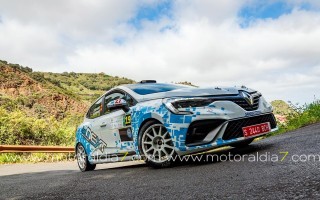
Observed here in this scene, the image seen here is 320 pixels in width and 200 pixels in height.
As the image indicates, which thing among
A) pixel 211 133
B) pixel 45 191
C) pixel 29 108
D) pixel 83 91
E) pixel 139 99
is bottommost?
pixel 45 191

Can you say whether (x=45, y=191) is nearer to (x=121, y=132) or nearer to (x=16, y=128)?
(x=121, y=132)

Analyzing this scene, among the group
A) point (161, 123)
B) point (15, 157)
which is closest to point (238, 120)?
point (161, 123)

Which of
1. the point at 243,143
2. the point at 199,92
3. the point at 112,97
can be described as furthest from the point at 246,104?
the point at 112,97

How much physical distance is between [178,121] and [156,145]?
0.60 m

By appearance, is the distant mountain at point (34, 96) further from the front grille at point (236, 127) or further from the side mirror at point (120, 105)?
the front grille at point (236, 127)

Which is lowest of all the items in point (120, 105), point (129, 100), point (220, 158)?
point (220, 158)

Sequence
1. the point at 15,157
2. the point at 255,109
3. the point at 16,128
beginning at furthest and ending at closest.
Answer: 1. the point at 16,128
2. the point at 15,157
3. the point at 255,109

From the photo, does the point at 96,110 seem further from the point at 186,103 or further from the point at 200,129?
the point at 200,129

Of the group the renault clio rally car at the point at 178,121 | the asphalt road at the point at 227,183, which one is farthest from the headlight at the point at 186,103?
the asphalt road at the point at 227,183

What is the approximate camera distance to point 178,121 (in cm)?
515

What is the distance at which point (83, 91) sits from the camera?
74500 millimetres

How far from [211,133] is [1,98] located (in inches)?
1713

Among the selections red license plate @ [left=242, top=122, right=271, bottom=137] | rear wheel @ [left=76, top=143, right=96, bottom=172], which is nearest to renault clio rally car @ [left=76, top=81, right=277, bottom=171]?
red license plate @ [left=242, top=122, right=271, bottom=137]

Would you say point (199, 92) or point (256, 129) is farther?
point (256, 129)
